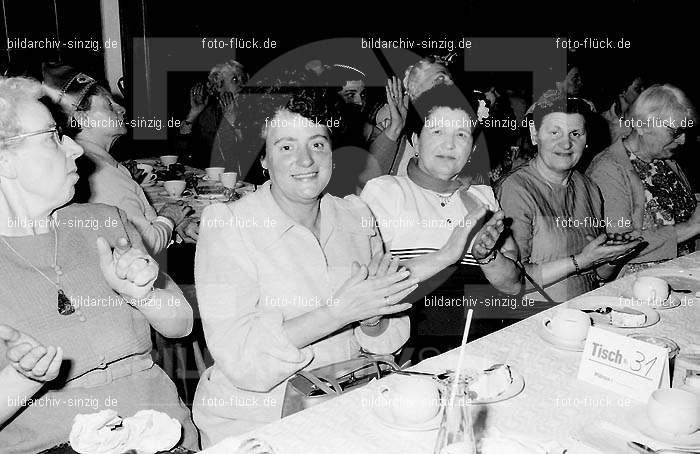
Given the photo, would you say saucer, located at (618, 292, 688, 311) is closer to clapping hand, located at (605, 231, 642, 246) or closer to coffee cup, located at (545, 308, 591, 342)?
coffee cup, located at (545, 308, 591, 342)

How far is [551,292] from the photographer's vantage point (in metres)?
2.73

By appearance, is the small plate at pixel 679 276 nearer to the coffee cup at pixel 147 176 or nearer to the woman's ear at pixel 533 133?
the woman's ear at pixel 533 133

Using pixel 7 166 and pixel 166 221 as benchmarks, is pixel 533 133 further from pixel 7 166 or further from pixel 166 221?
pixel 7 166

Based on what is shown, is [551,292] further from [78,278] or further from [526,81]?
[526,81]

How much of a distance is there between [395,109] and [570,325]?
2473mm

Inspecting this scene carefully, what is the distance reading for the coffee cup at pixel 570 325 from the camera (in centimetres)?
167

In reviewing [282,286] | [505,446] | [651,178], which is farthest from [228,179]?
[505,446]

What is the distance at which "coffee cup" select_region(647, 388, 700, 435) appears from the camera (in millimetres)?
1178

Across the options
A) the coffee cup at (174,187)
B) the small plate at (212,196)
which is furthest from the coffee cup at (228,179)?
the coffee cup at (174,187)

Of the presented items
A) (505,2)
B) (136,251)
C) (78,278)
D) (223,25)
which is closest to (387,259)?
(136,251)

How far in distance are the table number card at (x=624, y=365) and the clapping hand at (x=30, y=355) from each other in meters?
1.31

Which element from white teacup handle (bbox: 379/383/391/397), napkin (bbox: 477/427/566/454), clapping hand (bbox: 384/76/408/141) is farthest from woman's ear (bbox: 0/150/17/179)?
clapping hand (bbox: 384/76/408/141)

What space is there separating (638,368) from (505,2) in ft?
24.7

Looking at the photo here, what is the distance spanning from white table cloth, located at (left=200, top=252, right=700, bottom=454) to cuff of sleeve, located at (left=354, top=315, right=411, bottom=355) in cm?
45
